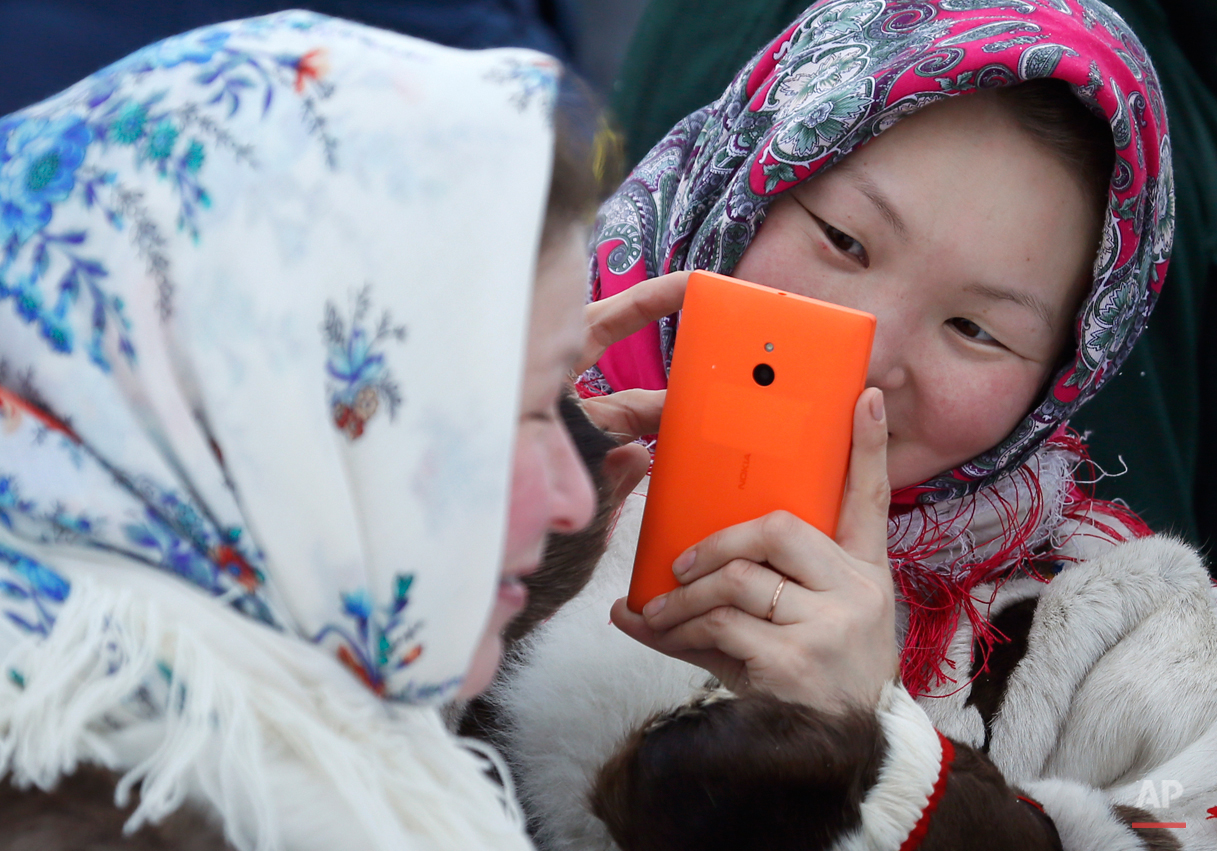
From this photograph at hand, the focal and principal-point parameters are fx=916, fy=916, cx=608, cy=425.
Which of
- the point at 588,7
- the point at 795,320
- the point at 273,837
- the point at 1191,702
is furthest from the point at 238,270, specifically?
the point at 588,7

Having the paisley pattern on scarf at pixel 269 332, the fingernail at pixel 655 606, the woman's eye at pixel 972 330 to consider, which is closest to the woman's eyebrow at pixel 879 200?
the woman's eye at pixel 972 330

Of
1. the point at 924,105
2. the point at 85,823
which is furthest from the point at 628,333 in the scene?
the point at 85,823

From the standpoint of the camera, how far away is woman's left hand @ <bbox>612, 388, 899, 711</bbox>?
32.0 inches

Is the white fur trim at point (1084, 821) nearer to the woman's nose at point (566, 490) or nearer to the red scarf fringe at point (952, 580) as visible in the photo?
the red scarf fringe at point (952, 580)

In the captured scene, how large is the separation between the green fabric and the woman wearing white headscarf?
1.18m

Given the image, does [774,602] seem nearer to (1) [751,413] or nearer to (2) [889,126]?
(1) [751,413]

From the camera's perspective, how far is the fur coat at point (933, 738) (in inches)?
27.0

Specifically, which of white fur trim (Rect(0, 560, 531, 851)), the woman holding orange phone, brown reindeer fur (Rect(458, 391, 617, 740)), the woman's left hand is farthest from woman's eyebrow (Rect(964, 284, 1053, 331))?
white fur trim (Rect(0, 560, 531, 851))

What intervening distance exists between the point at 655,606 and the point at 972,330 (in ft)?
1.59

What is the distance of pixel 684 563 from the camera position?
886 mm

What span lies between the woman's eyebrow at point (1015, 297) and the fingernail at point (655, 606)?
46 cm

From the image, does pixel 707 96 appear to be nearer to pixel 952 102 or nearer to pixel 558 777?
pixel 952 102

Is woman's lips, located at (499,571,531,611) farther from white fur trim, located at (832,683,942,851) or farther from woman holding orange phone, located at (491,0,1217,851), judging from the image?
white fur trim, located at (832,683,942,851)

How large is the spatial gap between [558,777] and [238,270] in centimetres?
58
